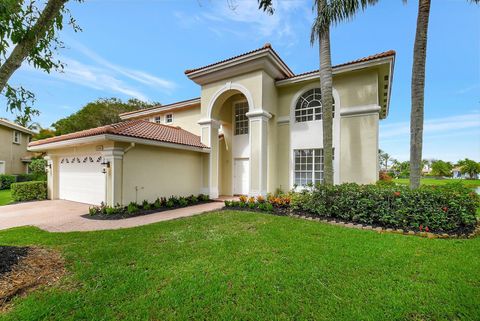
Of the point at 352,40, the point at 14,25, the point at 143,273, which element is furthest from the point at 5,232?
the point at 352,40

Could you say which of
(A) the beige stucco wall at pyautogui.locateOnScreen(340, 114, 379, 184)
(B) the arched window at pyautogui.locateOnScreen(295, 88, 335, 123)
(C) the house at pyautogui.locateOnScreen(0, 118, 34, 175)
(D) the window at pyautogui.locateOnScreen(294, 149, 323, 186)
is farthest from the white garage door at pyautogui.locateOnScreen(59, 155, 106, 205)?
(C) the house at pyautogui.locateOnScreen(0, 118, 34, 175)

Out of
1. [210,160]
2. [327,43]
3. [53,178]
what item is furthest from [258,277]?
[53,178]

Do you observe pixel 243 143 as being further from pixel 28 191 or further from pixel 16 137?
pixel 16 137

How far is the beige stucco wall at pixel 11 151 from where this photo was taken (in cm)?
2248

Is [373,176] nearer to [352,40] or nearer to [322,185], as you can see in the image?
[322,185]

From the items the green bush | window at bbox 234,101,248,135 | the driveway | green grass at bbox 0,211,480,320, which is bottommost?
the driveway

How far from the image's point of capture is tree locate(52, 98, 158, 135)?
1153 inches

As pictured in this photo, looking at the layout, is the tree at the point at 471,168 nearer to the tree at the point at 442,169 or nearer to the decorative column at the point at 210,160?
the tree at the point at 442,169

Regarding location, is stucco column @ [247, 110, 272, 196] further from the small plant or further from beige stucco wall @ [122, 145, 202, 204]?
the small plant

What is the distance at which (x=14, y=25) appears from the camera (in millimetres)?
3287

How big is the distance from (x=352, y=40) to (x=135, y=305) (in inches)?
503

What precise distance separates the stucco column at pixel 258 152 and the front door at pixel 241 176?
2324 mm

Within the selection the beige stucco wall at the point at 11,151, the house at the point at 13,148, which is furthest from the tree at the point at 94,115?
the beige stucco wall at the point at 11,151

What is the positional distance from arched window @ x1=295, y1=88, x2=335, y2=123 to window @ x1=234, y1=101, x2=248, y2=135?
3.67 m
